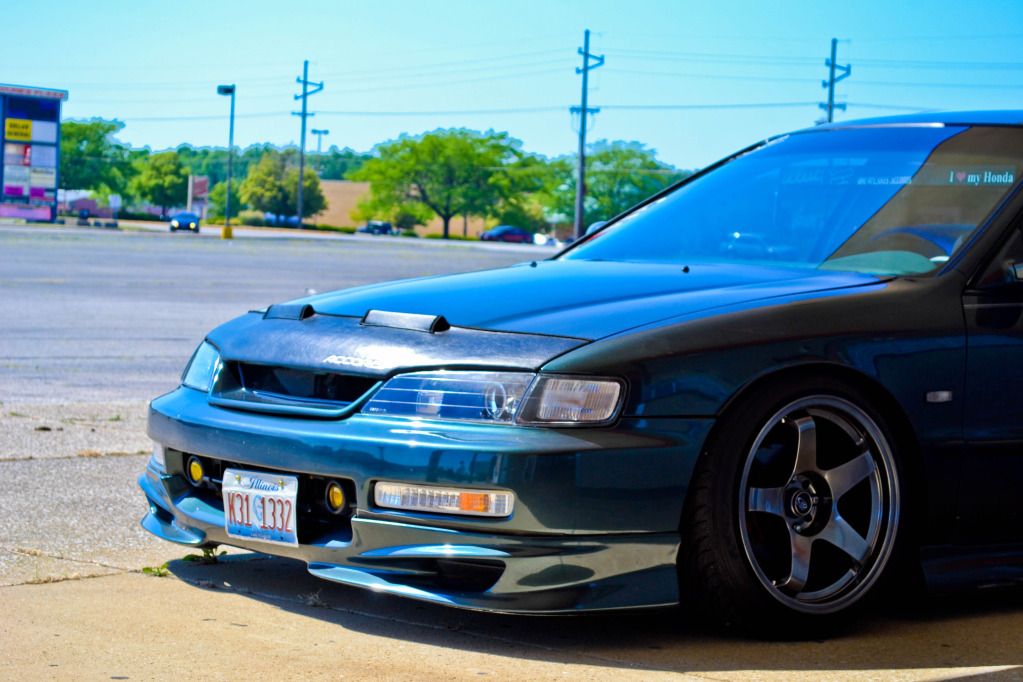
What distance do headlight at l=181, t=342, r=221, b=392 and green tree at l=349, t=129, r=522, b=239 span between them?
439 ft

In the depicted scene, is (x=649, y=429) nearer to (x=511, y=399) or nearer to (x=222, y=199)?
(x=511, y=399)

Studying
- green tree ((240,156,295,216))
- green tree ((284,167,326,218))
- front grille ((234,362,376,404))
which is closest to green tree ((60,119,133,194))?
green tree ((240,156,295,216))

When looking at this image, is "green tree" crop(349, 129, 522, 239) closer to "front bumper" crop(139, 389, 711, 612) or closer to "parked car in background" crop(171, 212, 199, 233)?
"parked car in background" crop(171, 212, 199, 233)

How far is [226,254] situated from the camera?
40.3 meters

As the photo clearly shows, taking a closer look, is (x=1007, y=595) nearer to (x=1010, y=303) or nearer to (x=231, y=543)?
(x=1010, y=303)

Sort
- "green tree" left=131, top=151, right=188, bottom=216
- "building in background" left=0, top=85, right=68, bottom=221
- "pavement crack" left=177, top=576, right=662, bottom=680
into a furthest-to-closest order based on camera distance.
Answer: "green tree" left=131, top=151, right=188, bottom=216, "building in background" left=0, top=85, right=68, bottom=221, "pavement crack" left=177, top=576, right=662, bottom=680

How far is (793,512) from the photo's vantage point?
3.75m

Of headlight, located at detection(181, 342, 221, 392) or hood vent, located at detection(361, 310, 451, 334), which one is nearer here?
hood vent, located at detection(361, 310, 451, 334)

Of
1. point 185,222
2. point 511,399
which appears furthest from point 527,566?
point 185,222

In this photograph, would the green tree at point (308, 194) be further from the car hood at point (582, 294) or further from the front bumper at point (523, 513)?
the front bumper at point (523, 513)

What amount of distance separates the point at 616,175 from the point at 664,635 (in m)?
140

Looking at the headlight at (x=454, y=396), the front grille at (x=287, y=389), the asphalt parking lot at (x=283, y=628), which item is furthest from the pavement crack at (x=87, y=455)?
the headlight at (x=454, y=396)

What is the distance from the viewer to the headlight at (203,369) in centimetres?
412

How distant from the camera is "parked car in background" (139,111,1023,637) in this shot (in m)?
3.47
